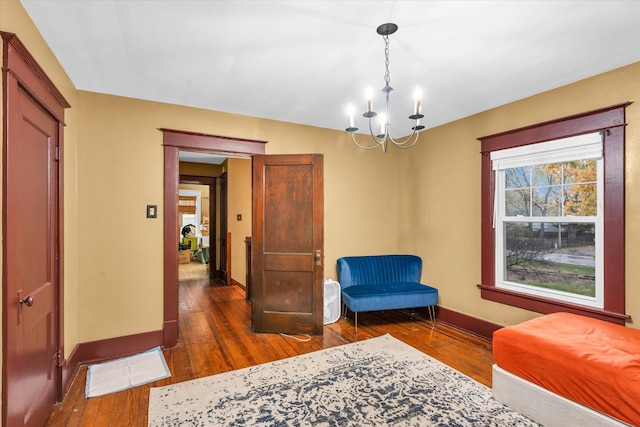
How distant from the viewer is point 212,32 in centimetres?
207

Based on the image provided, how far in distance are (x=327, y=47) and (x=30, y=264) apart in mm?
2403

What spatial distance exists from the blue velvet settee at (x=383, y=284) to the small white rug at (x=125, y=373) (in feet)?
6.92

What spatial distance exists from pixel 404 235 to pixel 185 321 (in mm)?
3308

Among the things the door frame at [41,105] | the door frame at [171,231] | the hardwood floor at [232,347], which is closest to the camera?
the door frame at [41,105]

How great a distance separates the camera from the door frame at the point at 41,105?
154cm

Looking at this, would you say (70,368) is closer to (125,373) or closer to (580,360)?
(125,373)

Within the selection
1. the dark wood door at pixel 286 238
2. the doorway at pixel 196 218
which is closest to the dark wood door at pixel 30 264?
the dark wood door at pixel 286 238

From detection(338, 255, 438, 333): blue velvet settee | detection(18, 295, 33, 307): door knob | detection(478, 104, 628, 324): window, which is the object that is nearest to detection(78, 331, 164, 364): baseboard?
detection(18, 295, 33, 307): door knob

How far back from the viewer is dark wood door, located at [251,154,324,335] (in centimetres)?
369

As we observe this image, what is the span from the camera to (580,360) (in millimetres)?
1888

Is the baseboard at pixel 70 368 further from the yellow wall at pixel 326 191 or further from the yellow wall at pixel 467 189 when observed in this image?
the yellow wall at pixel 467 189

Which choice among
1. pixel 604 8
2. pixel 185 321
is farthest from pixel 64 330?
pixel 604 8

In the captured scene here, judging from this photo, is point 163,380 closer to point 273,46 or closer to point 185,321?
point 185,321

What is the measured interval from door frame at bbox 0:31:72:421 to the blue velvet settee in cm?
276
